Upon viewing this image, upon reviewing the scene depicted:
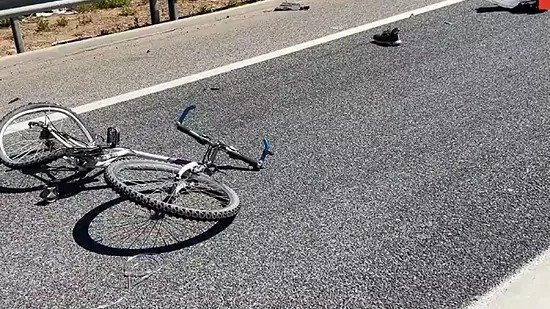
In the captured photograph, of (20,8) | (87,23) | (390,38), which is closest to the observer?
(20,8)

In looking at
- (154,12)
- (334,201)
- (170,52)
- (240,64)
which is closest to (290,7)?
(154,12)

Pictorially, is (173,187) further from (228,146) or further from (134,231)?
(228,146)

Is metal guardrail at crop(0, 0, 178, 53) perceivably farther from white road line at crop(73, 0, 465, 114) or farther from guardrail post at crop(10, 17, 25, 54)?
white road line at crop(73, 0, 465, 114)

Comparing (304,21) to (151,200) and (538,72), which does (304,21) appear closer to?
(538,72)

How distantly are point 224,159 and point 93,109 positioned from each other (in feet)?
5.60

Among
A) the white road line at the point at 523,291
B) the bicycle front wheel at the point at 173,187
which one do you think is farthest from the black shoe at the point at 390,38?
the white road line at the point at 523,291

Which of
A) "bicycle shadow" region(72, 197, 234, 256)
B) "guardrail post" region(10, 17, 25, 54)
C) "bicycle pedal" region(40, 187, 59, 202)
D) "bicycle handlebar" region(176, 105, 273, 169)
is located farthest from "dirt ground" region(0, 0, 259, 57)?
"bicycle shadow" region(72, 197, 234, 256)

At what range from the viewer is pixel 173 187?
162 inches

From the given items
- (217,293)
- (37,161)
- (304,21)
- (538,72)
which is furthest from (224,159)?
(304,21)

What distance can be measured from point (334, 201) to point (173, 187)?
1101 mm

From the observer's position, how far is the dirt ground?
337 inches

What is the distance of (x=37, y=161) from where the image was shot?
455 centimetres

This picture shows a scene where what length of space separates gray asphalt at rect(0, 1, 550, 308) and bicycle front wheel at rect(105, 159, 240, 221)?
6.6 inches

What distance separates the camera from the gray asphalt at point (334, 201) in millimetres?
3518
